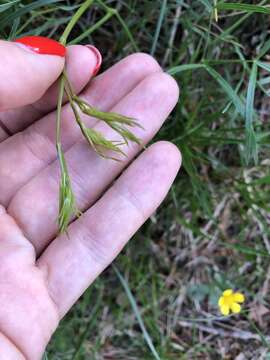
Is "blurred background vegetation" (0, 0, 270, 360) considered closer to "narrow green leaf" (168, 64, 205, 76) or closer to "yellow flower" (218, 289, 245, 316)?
"yellow flower" (218, 289, 245, 316)

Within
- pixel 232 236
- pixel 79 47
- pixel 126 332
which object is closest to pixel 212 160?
pixel 232 236

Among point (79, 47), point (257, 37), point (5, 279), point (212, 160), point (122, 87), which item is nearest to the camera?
point (5, 279)

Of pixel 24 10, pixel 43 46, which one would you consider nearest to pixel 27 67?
pixel 43 46

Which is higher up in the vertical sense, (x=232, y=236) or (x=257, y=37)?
(x=257, y=37)

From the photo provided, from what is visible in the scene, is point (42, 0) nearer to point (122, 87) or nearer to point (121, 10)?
point (122, 87)

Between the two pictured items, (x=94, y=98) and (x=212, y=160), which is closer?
(x=94, y=98)

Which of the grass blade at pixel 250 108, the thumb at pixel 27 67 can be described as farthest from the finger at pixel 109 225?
the thumb at pixel 27 67

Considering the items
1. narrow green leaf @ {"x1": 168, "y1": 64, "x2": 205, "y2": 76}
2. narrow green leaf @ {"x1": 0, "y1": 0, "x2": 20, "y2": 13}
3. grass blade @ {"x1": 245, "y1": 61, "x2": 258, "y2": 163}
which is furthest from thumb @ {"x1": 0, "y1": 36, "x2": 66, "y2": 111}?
grass blade @ {"x1": 245, "y1": 61, "x2": 258, "y2": 163}

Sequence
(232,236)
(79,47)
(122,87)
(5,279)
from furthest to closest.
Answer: (232,236), (122,87), (79,47), (5,279)
